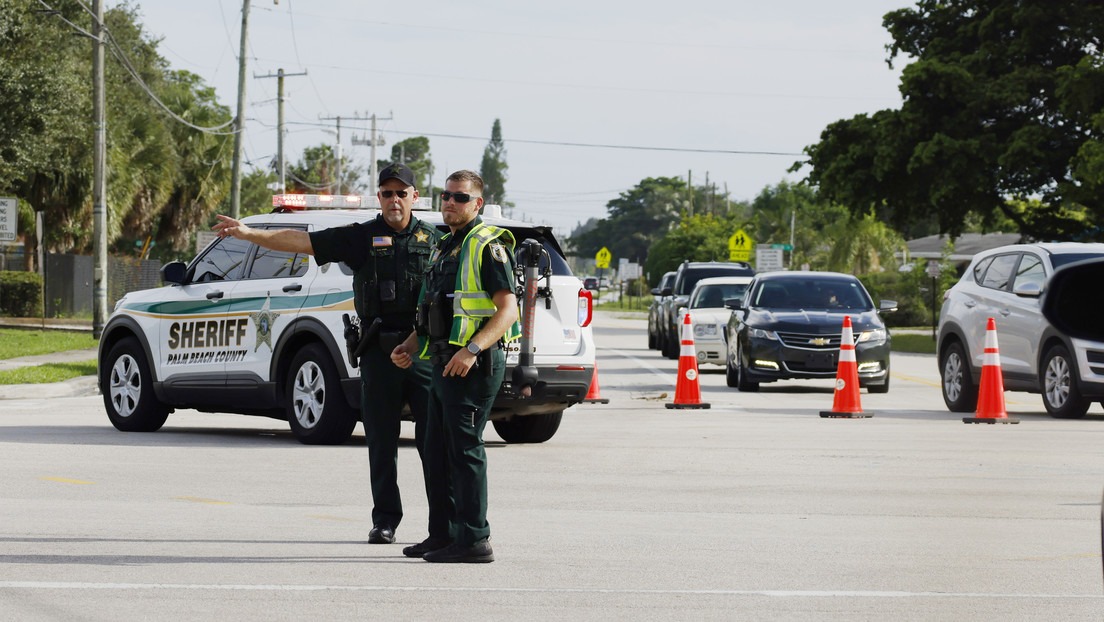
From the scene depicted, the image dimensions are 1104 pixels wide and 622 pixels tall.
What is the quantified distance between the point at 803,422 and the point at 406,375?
9.21 meters

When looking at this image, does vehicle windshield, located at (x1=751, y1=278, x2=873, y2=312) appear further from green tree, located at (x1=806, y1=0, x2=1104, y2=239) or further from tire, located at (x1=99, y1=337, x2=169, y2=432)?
green tree, located at (x1=806, y1=0, x2=1104, y2=239)

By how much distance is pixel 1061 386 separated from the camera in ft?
58.9

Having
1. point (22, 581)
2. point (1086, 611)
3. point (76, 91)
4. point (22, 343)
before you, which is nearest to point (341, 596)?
point (22, 581)

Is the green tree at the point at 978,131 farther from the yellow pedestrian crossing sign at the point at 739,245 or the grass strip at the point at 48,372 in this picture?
the grass strip at the point at 48,372

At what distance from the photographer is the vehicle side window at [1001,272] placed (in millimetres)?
19078

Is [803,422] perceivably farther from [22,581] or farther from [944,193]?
[944,193]

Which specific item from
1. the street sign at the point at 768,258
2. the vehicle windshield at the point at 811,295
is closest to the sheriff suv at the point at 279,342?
the vehicle windshield at the point at 811,295

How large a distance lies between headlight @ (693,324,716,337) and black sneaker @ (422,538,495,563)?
20.3m

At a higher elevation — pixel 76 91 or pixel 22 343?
pixel 76 91

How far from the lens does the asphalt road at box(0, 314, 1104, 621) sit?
23.2ft

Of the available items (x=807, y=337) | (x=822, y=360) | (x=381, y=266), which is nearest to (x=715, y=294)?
(x=807, y=337)

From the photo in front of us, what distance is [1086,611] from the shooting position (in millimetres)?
6926

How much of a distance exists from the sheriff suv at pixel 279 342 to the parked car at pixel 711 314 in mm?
13682

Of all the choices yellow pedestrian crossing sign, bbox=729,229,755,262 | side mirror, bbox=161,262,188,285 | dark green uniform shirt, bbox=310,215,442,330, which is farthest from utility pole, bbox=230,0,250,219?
dark green uniform shirt, bbox=310,215,442,330
